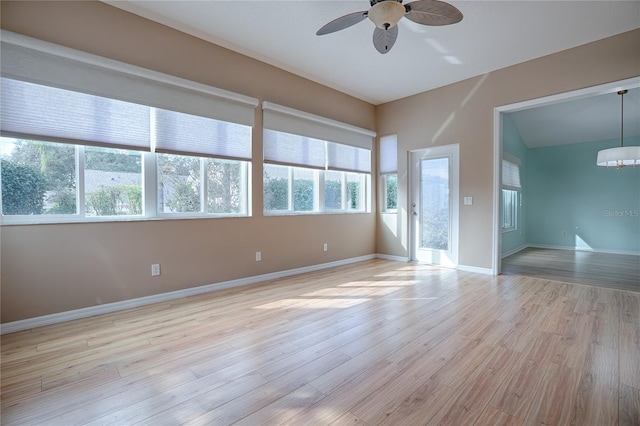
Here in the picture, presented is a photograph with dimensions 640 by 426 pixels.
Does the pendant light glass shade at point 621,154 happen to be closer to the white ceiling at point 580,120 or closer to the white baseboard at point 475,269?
the white ceiling at point 580,120

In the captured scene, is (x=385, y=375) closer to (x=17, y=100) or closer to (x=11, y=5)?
(x=17, y=100)

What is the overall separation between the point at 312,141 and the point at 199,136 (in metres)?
1.80

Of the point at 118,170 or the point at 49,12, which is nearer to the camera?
the point at 49,12

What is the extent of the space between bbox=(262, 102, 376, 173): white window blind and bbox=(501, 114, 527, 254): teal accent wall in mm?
2997

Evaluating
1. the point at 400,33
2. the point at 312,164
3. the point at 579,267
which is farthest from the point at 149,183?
the point at 579,267

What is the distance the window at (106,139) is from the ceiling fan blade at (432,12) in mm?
2201

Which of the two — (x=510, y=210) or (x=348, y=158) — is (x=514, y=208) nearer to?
(x=510, y=210)

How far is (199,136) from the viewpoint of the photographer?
11.2 ft

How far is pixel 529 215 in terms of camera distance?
7730 mm

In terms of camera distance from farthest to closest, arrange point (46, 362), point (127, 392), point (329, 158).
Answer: point (329, 158) < point (46, 362) < point (127, 392)

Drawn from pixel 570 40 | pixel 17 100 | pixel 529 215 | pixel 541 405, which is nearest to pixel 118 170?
pixel 17 100

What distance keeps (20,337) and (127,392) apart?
58.7 inches

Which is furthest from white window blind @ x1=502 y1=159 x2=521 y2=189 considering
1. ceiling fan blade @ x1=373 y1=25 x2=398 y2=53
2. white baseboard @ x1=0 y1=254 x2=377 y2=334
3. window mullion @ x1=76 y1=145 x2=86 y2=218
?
window mullion @ x1=76 y1=145 x2=86 y2=218

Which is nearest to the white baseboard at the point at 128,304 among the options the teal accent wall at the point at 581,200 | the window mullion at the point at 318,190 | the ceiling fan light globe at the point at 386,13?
the window mullion at the point at 318,190
